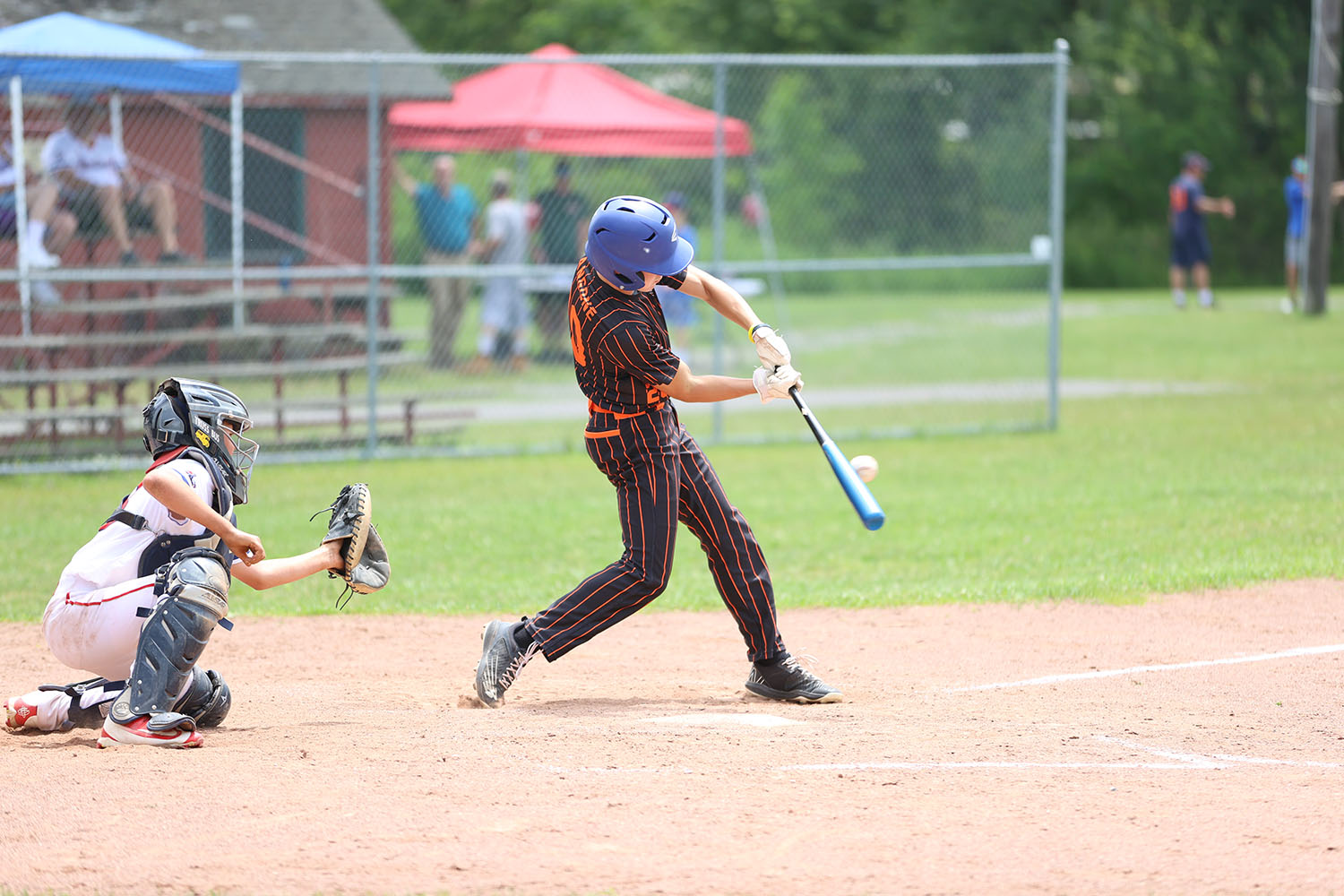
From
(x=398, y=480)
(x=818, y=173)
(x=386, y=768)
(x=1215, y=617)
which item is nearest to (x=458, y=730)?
(x=386, y=768)

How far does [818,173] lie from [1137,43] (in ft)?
38.7

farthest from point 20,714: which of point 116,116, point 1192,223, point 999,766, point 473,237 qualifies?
point 1192,223

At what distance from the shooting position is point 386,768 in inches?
182

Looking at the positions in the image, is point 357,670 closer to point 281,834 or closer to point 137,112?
point 281,834

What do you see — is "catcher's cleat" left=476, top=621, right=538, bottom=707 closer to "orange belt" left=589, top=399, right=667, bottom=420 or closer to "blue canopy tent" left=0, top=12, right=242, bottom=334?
"orange belt" left=589, top=399, right=667, bottom=420

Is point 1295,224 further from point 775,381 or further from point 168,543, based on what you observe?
point 168,543

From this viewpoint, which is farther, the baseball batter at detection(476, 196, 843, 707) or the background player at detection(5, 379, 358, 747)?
the baseball batter at detection(476, 196, 843, 707)

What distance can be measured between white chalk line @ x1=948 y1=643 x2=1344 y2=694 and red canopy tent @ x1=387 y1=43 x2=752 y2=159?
1238 centimetres

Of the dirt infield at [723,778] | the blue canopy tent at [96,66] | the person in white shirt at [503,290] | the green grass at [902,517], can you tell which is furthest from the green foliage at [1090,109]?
the dirt infield at [723,778]

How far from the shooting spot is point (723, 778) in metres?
4.52

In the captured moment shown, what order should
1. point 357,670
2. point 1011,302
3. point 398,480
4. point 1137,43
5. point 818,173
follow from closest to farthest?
point 357,670
point 398,480
point 1011,302
point 818,173
point 1137,43

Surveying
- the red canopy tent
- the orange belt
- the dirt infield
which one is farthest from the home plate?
the red canopy tent

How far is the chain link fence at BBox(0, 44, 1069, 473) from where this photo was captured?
468 inches

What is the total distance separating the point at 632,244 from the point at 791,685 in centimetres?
178
